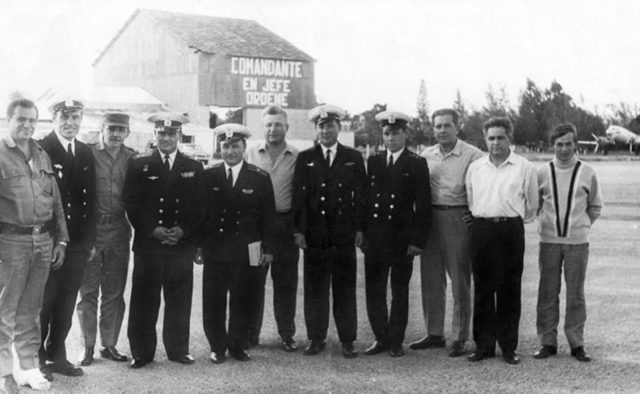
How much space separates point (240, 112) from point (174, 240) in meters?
34.4

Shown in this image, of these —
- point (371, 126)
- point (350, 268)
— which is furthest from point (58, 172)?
point (371, 126)

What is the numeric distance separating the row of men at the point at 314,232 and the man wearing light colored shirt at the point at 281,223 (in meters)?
0.02

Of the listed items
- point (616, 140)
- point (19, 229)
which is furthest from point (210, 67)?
point (19, 229)

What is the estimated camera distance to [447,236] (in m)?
6.05

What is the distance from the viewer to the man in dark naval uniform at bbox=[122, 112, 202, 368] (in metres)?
5.48

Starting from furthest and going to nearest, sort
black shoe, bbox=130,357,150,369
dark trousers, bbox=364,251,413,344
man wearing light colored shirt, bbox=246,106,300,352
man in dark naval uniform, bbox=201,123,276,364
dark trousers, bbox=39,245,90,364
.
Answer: man wearing light colored shirt, bbox=246,106,300,352
dark trousers, bbox=364,251,413,344
man in dark naval uniform, bbox=201,123,276,364
black shoe, bbox=130,357,150,369
dark trousers, bbox=39,245,90,364

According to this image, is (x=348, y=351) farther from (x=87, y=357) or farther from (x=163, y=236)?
(x=87, y=357)

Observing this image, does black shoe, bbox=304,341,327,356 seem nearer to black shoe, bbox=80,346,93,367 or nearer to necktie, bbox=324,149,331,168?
necktie, bbox=324,149,331,168

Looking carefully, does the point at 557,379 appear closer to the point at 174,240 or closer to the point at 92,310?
the point at 174,240

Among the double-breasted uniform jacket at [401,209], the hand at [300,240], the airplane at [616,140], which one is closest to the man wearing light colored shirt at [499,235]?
the double-breasted uniform jacket at [401,209]

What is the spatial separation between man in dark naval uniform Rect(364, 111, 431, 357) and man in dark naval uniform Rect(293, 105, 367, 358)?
139 millimetres

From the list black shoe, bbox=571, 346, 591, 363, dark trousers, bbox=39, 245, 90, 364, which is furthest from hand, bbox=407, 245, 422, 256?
dark trousers, bbox=39, 245, 90, 364

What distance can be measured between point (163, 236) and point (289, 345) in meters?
1.42

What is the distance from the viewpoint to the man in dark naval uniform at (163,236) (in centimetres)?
548
